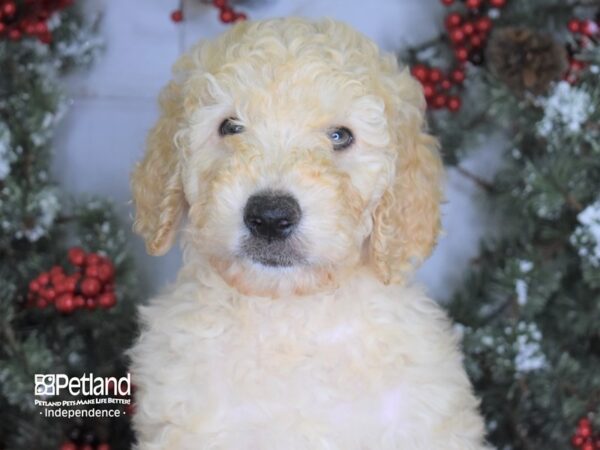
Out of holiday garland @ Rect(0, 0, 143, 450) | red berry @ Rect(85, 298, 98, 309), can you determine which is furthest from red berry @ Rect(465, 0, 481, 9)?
red berry @ Rect(85, 298, 98, 309)

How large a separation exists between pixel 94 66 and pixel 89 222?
78 centimetres

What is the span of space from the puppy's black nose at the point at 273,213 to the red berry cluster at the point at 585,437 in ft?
5.14

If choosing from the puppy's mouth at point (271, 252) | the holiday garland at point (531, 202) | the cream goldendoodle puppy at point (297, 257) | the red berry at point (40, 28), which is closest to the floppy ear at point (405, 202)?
the cream goldendoodle puppy at point (297, 257)

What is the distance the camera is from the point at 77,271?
3652 mm

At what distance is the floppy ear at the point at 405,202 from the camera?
9.29 ft

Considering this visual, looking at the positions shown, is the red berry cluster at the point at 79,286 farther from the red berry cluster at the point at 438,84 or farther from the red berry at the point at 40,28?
the red berry cluster at the point at 438,84

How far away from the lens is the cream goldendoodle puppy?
2.64 metres

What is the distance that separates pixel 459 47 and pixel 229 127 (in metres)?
1.35

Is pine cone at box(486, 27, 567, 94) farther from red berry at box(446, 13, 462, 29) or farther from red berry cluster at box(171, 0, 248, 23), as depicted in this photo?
red berry cluster at box(171, 0, 248, 23)

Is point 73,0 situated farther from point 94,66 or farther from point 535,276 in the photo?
point 535,276

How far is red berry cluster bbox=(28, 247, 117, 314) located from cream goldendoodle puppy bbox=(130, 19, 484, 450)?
58 cm

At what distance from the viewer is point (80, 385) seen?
12.0 ft

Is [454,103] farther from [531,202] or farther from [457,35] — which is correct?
[531,202]

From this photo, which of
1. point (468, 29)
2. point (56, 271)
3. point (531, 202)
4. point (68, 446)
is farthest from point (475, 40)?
point (68, 446)
